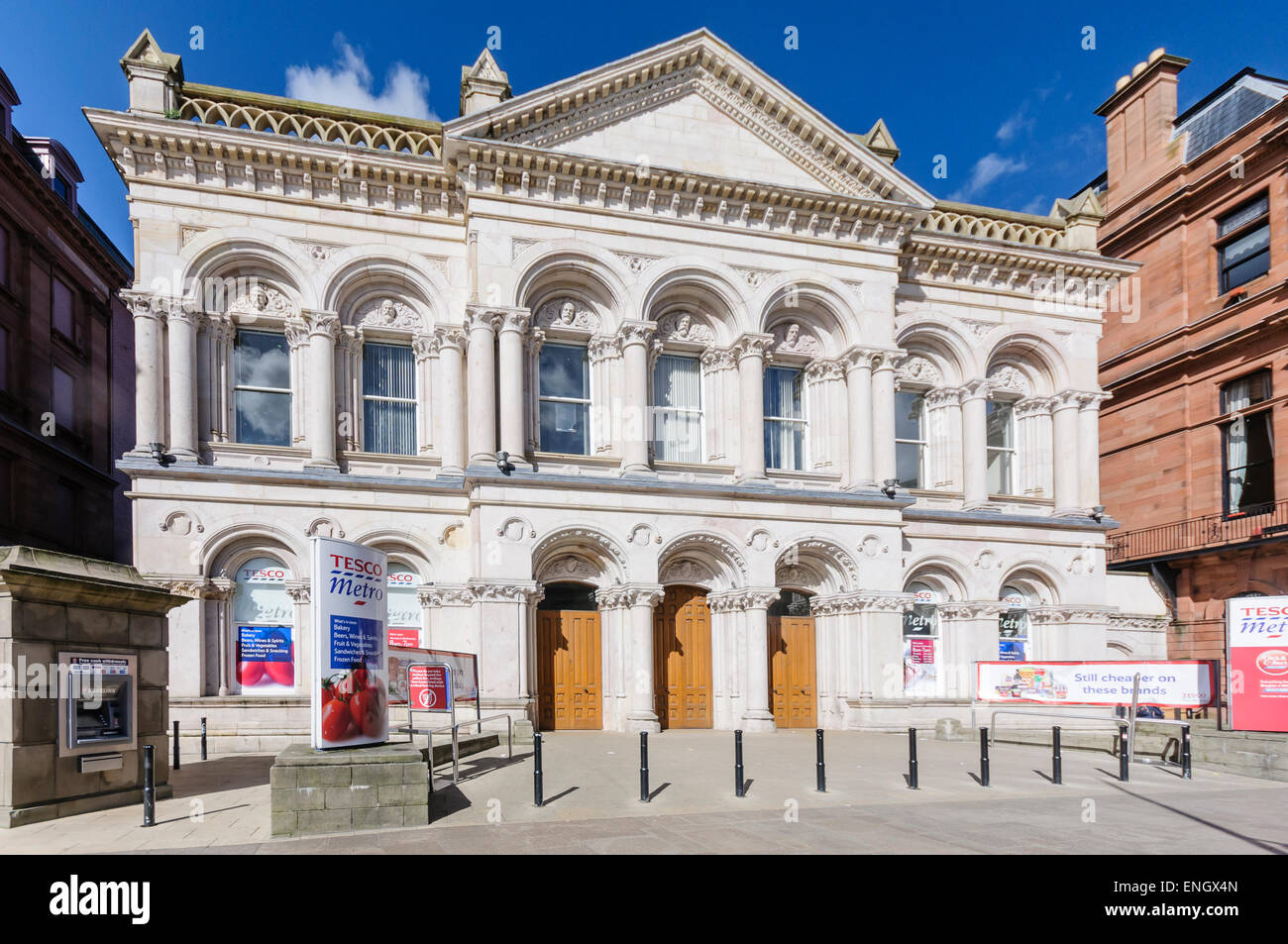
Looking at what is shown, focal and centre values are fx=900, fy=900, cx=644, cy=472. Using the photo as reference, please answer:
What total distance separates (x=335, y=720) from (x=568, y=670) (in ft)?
34.8

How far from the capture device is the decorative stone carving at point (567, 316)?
68.2 feet

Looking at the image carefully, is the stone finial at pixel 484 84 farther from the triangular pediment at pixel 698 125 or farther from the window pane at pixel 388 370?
the window pane at pixel 388 370

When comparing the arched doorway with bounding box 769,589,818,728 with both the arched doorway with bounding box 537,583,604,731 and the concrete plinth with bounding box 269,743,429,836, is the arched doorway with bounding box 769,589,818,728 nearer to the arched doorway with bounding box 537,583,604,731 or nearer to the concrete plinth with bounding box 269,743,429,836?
the arched doorway with bounding box 537,583,604,731

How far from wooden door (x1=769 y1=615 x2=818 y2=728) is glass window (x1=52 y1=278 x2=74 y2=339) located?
2398 cm

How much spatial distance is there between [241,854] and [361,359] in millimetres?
14049

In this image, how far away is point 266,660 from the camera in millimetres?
18797

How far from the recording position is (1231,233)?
26.0 metres

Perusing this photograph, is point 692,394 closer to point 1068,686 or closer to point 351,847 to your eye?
point 1068,686

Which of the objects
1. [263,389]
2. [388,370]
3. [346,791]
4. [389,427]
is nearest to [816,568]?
[389,427]

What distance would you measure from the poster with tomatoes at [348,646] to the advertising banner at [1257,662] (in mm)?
12523

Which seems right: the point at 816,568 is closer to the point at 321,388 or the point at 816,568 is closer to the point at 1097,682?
the point at 1097,682

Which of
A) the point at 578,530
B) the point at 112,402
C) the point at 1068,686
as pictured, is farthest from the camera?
the point at 112,402

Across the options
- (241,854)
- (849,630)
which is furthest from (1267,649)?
(241,854)

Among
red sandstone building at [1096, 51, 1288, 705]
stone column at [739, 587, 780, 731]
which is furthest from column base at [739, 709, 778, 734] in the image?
red sandstone building at [1096, 51, 1288, 705]
